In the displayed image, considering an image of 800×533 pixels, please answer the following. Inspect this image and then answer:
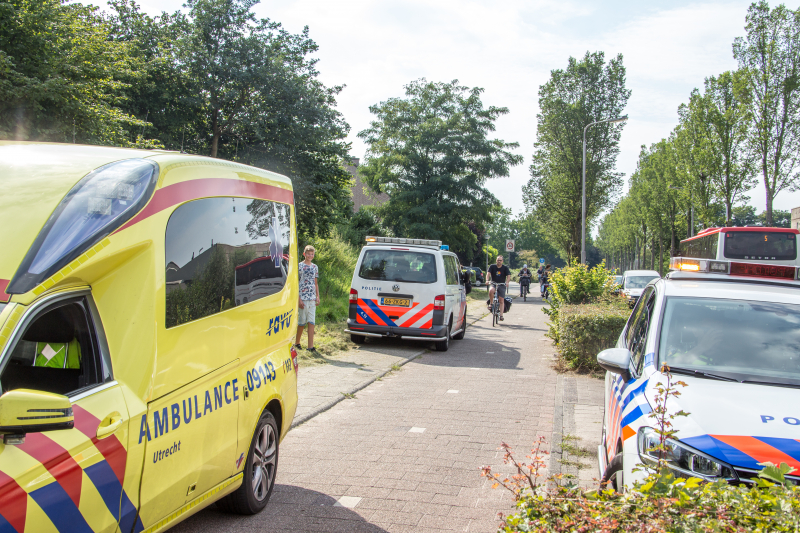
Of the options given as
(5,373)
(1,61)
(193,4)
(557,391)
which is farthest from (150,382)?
(193,4)

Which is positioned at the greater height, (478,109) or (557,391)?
(478,109)

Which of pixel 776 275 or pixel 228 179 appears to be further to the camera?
pixel 776 275

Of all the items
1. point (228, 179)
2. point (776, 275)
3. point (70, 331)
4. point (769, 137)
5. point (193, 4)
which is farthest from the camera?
point (769, 137)

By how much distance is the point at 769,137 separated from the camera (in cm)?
2911

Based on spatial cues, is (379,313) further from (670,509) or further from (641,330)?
(670,509)

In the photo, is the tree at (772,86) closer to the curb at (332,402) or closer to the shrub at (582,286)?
the shrub at (582,286)

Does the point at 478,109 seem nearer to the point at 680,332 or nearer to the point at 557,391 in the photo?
the point at 557,391

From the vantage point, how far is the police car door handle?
2.54 m

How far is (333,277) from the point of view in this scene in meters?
19.9

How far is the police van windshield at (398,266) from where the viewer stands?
1186cm

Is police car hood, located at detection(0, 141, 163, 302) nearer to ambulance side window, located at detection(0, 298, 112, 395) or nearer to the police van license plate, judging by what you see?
ambulance side window, located at detection(0, 298, 112, 395)

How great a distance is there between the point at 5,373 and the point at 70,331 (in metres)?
0.33

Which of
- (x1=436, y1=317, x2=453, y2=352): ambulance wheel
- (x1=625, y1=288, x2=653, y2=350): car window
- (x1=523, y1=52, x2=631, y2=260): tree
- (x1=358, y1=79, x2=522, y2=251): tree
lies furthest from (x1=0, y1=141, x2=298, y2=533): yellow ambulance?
(x1=523, y1=52, x2=631, y2=260): tree

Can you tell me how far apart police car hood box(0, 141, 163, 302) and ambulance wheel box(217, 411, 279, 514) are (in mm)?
1971
